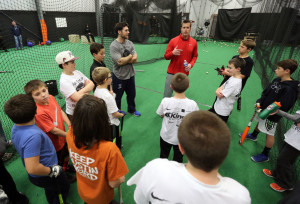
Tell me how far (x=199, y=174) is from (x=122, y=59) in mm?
2842

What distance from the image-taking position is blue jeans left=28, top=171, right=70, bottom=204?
63.6 inches

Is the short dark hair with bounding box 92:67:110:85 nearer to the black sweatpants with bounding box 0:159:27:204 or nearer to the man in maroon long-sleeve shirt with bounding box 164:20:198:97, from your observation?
the black sweatpants with bounding box 0:159:27:204

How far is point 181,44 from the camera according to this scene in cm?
352

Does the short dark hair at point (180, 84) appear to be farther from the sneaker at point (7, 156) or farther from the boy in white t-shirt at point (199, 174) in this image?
the sneaker at point (7, 156)

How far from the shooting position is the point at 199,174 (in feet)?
2.72

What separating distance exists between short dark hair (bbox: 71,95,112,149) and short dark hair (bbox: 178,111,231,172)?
0.65 meters

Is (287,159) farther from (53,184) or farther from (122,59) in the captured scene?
(122,59)

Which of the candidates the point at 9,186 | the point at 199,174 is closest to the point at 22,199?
the point at 9,186

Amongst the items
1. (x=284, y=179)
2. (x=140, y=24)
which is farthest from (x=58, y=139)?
(x=140, y=24)

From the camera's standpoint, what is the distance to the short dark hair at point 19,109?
1.38 meters

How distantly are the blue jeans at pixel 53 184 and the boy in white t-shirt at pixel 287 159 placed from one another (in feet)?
9.01

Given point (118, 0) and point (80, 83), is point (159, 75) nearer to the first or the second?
point (118, 0)

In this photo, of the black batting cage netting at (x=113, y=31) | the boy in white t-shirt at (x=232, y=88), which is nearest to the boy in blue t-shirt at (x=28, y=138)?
the black batting cage netting at (x=113, y=31)

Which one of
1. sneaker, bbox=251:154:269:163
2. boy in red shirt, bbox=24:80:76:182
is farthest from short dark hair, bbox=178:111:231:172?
sneaker, bbox=251:154:269:163
